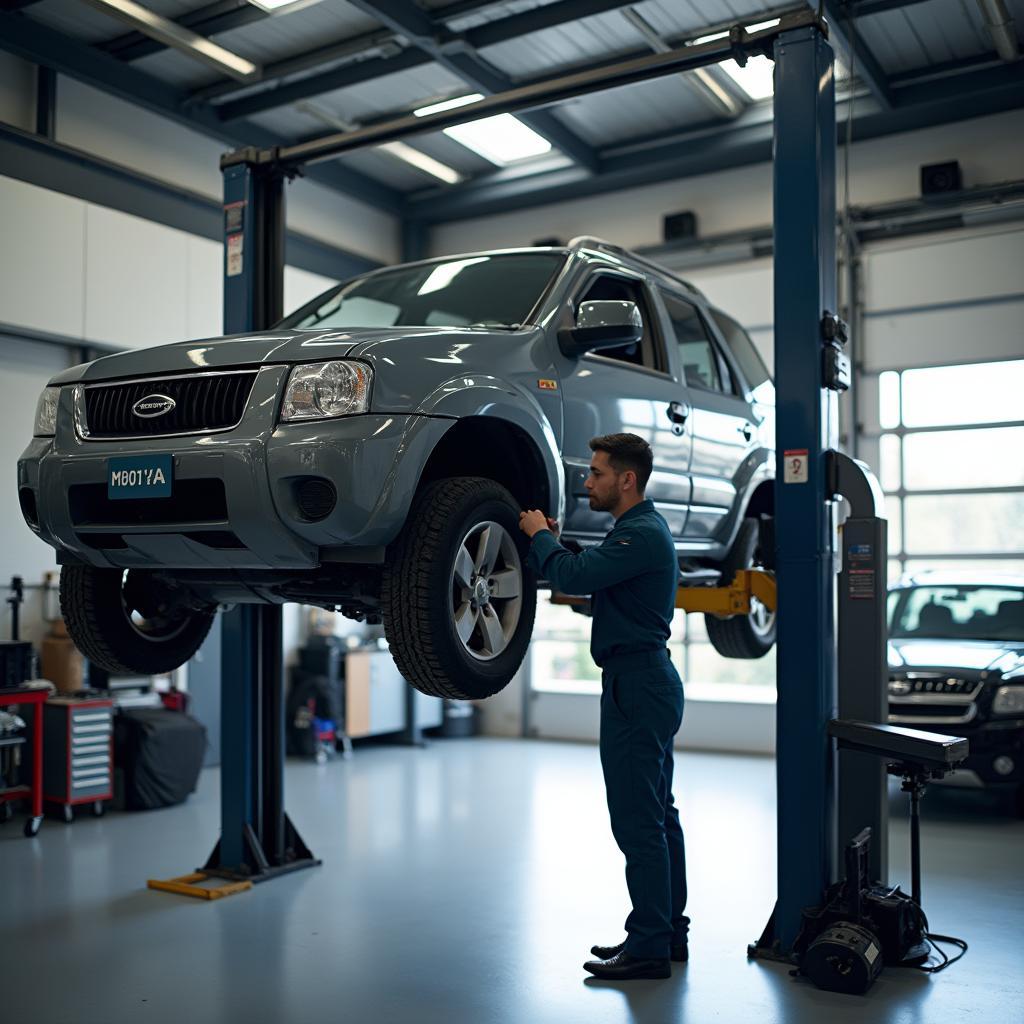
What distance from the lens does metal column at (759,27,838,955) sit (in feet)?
13.5

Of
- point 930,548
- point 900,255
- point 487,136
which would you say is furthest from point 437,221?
point 930,548

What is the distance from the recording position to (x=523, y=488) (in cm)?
360

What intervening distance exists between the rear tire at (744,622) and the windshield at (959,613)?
2175mm

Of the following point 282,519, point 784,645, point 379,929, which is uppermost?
point 282,519

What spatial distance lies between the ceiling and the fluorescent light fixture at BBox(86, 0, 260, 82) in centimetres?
6

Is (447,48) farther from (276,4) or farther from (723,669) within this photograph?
(723,669)

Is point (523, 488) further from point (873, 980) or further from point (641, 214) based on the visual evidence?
point (641, 214)

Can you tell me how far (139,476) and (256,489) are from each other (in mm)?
404

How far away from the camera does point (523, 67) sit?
7938 mm

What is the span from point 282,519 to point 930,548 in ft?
22.0

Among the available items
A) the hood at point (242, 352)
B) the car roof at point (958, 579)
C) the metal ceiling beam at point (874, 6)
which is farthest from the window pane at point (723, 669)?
the hood at point (242, 352)

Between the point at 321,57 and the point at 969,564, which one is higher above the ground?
the point at 321,57

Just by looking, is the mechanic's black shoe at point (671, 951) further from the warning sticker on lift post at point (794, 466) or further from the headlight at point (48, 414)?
the headlight at point (48, 414)

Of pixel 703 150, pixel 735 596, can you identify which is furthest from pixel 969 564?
pixel 735 596
